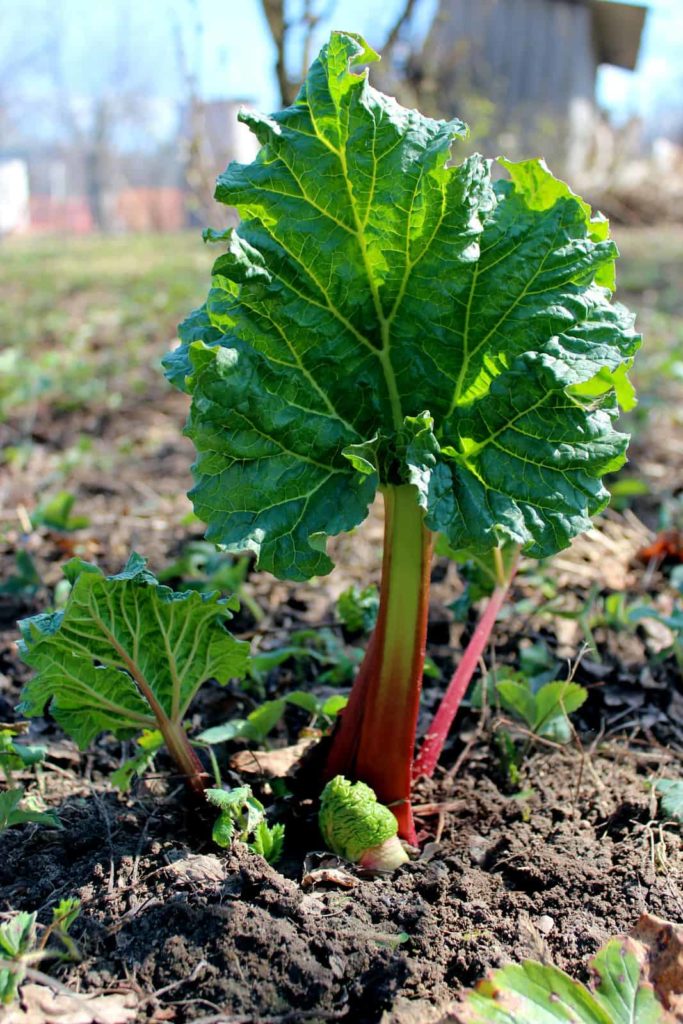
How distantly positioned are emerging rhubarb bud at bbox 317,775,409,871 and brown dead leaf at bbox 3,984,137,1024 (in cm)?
42

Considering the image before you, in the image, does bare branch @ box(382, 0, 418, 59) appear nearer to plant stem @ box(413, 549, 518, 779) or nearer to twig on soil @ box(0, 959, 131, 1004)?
plant stem @ box(413, 549, 518, 779)

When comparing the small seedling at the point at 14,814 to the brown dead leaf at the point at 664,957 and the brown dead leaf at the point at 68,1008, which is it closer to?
the brown dead leaf at the point at 68,1008

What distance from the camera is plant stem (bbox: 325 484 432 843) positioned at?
154 centimetres

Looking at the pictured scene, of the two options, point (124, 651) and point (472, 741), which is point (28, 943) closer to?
point (124, 651)

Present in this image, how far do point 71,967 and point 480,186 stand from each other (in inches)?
52.7

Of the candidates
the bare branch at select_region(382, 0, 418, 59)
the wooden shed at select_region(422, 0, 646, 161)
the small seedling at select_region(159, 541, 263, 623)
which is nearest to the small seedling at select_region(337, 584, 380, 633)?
the small seedling at select_region(159, 541, 263, 623)

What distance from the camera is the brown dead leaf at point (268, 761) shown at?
1.78 metres

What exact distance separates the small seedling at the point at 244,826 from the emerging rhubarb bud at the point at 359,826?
89mm

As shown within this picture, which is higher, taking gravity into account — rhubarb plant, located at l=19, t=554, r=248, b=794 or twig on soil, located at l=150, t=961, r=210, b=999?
rhubarb plant, located at l=19, t=554, r=248, b=794

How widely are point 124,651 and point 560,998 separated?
2.79 feet

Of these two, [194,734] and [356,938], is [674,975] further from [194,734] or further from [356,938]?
[194,734]

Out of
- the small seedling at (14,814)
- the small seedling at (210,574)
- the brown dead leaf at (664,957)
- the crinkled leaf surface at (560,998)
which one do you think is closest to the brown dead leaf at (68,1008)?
the small seedling at (14,814)

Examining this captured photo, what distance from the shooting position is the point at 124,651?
1.54 m

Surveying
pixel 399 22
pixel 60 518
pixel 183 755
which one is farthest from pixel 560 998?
pixel 399 22
